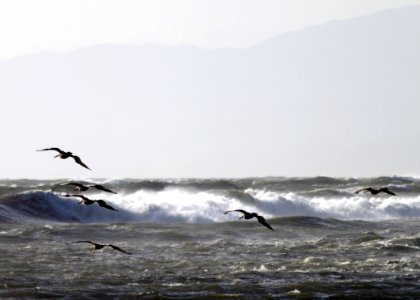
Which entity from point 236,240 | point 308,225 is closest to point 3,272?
point 236,240

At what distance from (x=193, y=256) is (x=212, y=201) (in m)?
26.0

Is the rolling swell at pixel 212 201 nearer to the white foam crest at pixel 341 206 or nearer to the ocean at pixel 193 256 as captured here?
the white foam crest at pixel 341 206

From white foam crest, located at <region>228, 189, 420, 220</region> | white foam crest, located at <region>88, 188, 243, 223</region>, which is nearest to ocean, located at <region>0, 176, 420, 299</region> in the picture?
white foam crest, located at <region>88, 188, 243, 223</region>

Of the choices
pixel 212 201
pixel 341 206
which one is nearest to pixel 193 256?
pixel 212 201

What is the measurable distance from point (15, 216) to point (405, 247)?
58.3 ft

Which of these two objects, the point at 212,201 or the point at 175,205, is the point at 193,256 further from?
the point at 212,201

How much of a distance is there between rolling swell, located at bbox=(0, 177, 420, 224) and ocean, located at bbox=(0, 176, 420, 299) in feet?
0.55

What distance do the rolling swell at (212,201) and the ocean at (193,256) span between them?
0.17 meters

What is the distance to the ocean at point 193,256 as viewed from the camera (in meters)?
18.8

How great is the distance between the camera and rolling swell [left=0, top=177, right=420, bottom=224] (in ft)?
141

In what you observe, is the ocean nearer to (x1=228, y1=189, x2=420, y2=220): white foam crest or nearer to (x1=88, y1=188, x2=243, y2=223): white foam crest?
(x1=88, y1=188, x2=243, y2=223): white foam crest

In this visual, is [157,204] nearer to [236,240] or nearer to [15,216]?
[15,216]

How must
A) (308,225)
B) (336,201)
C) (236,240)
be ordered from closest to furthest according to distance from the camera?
(236,240) < (308,225) < (336,201)

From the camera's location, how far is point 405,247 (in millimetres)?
25781
